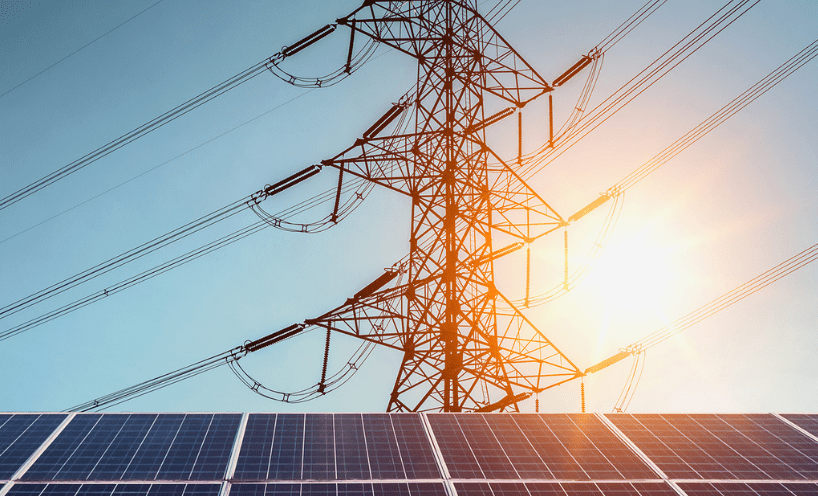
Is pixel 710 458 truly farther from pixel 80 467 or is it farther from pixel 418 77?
pixel 418 77

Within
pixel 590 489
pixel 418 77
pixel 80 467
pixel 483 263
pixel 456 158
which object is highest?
pixel 418 77

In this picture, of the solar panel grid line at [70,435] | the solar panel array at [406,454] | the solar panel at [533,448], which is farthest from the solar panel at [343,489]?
the solar panel grid line at [70,435]

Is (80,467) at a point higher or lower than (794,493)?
lower

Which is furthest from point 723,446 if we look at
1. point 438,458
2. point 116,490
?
point 116,490

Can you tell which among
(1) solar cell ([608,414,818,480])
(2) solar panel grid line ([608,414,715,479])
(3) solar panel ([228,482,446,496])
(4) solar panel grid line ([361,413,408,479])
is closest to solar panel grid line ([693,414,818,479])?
(1) solar cell ([608,414,818,480])

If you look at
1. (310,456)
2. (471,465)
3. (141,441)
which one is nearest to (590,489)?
(471,465)

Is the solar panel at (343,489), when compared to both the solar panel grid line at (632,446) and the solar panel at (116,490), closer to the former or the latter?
the solar panel at (116,490)
